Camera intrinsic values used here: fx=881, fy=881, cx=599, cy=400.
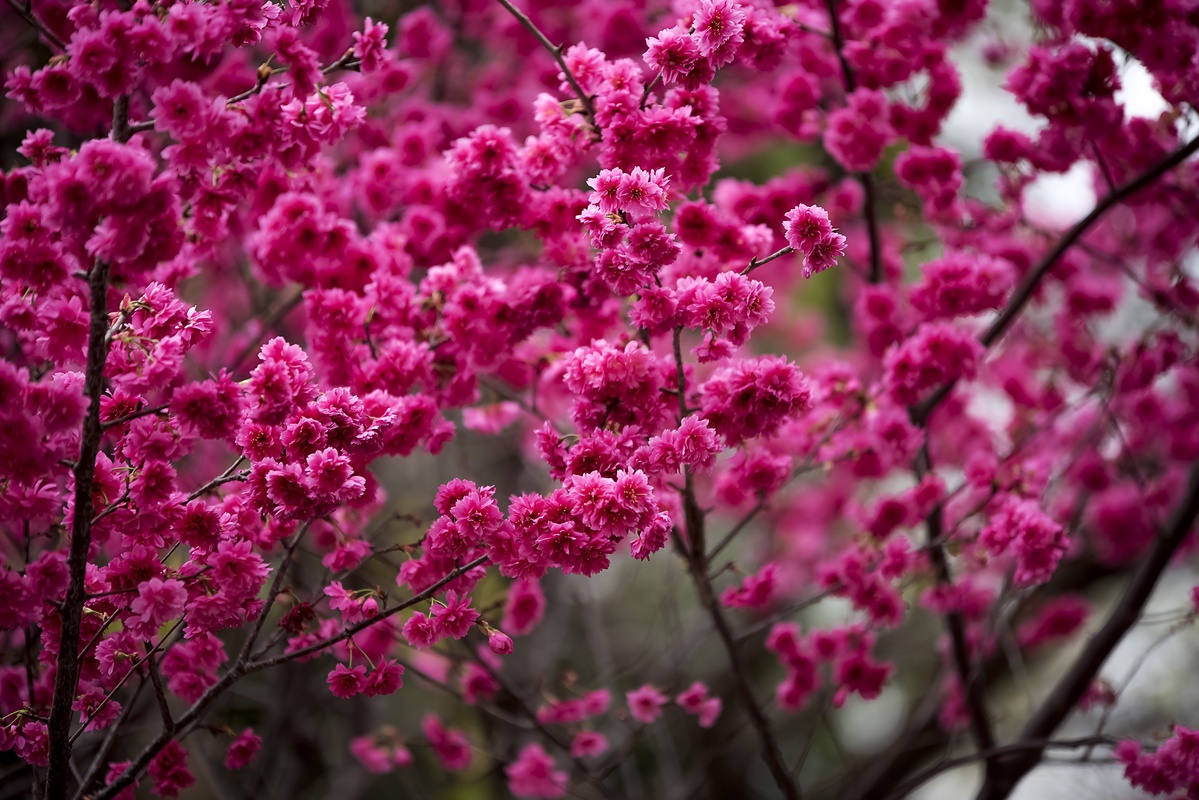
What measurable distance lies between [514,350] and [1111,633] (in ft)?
7.34

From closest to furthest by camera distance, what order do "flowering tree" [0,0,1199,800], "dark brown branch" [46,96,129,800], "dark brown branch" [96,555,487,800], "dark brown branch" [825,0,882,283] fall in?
"dark brown branch" [46,96,129,800] < "flowering tree" [0,0,1199,800] < "dark brown branch" [96,555,487,800] < "dark brown branch" [825,0,882,283]

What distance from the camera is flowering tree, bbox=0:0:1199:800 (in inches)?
68.5

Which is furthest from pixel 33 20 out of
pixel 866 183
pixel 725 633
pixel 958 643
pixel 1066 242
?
pixel 958 643

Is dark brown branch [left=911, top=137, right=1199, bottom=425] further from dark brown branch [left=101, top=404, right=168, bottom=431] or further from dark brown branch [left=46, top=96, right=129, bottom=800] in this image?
dark brown branch [left=46, top=96, right=129, bottom=800]

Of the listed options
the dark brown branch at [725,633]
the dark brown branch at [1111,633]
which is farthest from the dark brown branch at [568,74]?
the dark brown branch at [1111,633]

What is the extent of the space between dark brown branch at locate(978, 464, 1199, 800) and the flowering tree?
1 cm

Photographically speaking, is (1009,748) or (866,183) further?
(866,183)

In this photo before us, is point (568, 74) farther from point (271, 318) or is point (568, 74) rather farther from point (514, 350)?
point (271, 318)

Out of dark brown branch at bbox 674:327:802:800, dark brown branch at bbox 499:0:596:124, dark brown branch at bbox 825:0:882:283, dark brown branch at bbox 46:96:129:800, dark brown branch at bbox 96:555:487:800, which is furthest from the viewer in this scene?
dark brown branch at bbox 825:0:882:283

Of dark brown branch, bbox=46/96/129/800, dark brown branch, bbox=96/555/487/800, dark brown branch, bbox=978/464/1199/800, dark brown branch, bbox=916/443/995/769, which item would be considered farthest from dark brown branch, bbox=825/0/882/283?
dark brown branch, bbox=46/96/129/800

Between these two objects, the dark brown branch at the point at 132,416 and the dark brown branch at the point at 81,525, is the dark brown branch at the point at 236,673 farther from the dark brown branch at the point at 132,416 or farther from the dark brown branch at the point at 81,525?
the dark brown branch at the point at 132,416

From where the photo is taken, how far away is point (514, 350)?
254 cm

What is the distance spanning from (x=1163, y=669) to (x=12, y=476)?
6520mm

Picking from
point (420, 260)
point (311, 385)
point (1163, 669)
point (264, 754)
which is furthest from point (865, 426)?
point (1163, 669)
